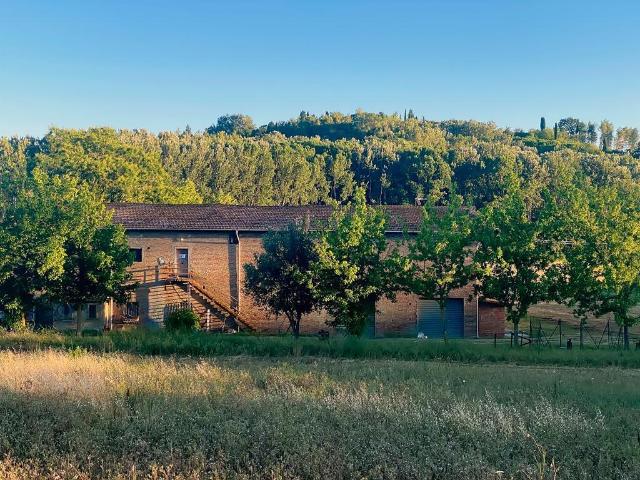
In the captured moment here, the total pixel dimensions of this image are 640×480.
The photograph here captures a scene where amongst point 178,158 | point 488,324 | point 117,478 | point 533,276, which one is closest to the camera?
point 117,478

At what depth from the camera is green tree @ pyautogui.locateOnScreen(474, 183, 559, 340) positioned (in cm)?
2433

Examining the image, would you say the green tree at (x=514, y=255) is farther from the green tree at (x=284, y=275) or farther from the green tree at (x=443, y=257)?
the green tree at (x=284, y=275)

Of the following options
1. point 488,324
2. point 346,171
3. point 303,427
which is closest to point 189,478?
point 303,427

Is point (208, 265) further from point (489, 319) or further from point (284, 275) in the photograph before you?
point (489, 319)

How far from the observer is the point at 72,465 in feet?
21.6

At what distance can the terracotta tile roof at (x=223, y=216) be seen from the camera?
111 ft

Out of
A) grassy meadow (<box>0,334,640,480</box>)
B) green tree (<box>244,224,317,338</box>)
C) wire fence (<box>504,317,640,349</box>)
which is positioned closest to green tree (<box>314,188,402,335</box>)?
green tree (<box>244,224,317,338</box>)

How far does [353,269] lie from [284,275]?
2.90 meters

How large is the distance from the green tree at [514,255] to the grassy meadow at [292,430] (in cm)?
1279

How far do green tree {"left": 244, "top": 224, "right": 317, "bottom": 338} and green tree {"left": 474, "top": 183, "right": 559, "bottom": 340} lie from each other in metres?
7.18

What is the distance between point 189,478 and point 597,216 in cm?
2286

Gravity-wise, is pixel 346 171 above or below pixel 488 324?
above

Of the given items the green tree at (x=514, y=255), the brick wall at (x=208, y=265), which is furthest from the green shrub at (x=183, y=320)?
the green tree at (x=514, y=255)

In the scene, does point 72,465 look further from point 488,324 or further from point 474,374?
point 488,324
